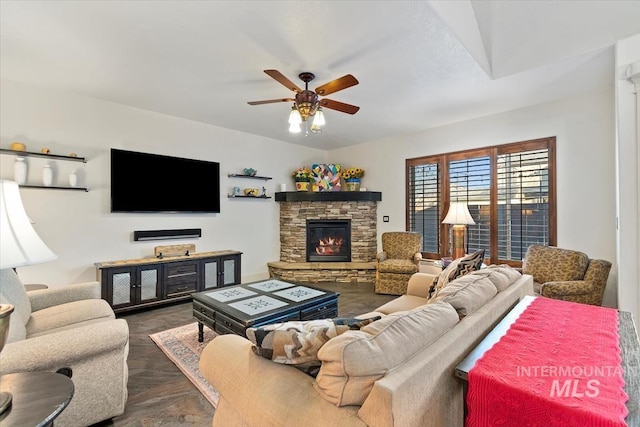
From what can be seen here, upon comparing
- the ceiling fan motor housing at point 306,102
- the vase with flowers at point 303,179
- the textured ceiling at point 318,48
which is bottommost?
the vase with flowers at point 303,179

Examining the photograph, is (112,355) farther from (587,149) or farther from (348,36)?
(587,149)

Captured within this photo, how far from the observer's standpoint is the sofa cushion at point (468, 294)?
1.46 m

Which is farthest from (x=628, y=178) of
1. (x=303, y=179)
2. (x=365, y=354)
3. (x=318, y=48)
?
(x=303, y=179)

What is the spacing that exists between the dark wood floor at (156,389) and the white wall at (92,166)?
3.58 feet

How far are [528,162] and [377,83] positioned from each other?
251 centimetres

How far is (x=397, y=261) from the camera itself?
15.6ft

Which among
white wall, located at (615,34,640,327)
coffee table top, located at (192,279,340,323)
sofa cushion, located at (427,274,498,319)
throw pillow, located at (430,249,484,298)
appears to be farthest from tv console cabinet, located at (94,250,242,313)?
white wall, located at (615,34,640,327)

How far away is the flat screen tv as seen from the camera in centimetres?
394

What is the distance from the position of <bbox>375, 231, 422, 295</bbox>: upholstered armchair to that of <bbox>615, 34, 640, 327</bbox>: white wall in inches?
89.9

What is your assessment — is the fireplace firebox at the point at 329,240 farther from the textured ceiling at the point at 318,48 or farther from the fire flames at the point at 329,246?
the textured ceiling at the point at 318,48

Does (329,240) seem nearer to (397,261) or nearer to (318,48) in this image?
(397,261)

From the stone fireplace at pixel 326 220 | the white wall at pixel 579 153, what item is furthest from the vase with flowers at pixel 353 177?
the white wall at pixel 579 153

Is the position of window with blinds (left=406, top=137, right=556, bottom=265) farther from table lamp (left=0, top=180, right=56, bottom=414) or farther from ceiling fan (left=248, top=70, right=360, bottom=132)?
table lamp (left=0, top=180, right=56, bottom=414)

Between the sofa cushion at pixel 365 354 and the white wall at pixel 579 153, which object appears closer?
the sofa cushion at pixel 365 354
